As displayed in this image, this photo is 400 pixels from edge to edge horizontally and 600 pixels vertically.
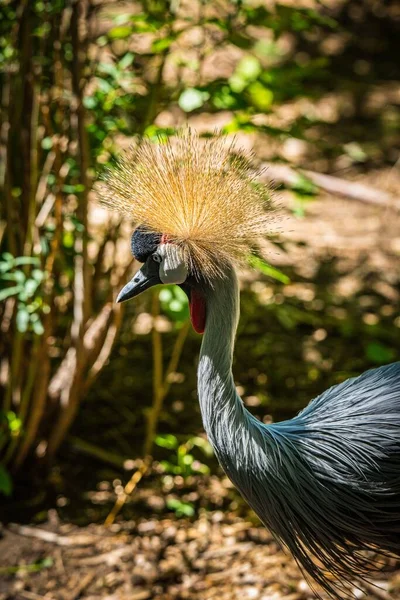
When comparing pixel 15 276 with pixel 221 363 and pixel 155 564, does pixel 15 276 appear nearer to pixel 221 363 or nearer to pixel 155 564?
pixel 221 363

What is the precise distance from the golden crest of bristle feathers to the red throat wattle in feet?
0.19

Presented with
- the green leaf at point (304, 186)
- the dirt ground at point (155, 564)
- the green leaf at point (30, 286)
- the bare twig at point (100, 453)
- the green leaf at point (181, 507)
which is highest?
the green leaf at point (304, 186)

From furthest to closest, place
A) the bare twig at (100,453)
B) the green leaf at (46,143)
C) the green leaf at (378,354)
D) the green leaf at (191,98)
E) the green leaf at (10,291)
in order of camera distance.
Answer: the green leaf at (378,354) → the bare twig at (100,453) → the green leaf at (46,143) → the green leaf at (10,291) → the green leaf at (191,98)

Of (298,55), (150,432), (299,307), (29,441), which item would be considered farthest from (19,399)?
(298,55)

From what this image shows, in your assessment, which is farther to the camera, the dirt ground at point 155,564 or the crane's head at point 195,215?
the dirt ground at point 155,564

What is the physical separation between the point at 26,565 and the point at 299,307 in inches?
78.6

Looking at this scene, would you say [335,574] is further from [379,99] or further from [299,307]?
[379,99]

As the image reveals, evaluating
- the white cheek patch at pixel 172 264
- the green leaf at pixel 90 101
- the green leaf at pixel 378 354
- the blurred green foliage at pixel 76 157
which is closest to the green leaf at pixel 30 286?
the blurred green foliage at pixel 76 157

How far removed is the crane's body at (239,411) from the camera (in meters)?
1.73

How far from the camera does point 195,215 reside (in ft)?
5.78

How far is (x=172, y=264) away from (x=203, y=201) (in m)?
0.16

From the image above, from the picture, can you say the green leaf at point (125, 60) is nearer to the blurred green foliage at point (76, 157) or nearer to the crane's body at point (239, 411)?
the blurred green foliage at point (76, 157)

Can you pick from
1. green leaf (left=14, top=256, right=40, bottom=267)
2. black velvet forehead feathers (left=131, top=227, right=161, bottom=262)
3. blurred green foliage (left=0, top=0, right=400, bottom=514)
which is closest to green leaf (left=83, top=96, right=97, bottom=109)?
blurred green foliage (left=0, top=0, right=400, bottom=514)

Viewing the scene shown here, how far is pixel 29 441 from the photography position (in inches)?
105
